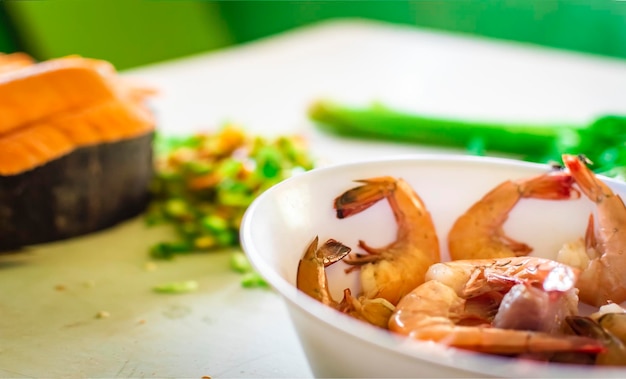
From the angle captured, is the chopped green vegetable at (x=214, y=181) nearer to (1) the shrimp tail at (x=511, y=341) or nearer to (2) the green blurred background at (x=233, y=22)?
(1) the shrimp tail at (x=511, y=341)

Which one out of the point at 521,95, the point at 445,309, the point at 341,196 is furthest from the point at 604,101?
the point at 445,309

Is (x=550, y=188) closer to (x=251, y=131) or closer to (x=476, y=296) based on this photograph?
(x=476, y=296)

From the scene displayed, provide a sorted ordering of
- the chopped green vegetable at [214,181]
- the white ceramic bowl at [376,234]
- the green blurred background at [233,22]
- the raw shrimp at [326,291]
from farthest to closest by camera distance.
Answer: the green blurred background at [233,22] < the chopped green vegetable at [214,181] < the raw shrimp at [326,291] < the white ceramic bowl at [376,234]

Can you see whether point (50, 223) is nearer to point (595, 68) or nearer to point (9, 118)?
point (9, 118)

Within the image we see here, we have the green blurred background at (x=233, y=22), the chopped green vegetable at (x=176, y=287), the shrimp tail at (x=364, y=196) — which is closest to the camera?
the shrimp tail at (x=364, y=196)

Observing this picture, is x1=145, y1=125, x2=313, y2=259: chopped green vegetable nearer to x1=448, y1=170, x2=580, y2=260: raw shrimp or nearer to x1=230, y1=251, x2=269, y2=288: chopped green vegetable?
x1=230, y1=251, x2=269, y2=288: chopped green vegetable

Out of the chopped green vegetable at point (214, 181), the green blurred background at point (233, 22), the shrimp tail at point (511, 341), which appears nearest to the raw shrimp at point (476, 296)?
the shrimp tail at point (511, 341)

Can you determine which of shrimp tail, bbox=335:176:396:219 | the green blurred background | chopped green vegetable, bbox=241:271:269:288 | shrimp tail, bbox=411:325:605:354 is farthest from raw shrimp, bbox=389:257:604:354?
the green blurred background

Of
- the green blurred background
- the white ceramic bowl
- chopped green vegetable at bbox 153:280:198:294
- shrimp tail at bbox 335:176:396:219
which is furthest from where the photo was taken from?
the green blurred background
